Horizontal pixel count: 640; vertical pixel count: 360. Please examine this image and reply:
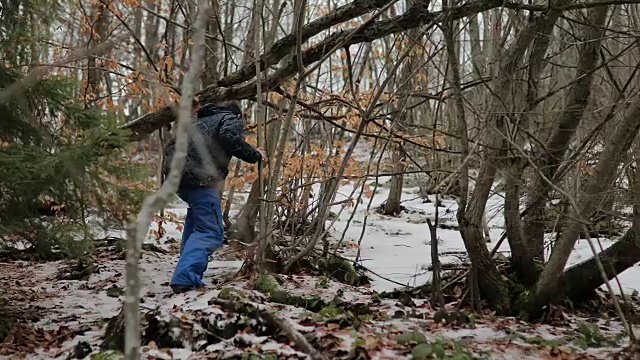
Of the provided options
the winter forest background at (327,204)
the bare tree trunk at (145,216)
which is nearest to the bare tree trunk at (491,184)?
the winter forest background at (327,204)

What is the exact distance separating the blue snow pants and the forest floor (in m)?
0.22

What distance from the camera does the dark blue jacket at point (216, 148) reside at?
480 cm

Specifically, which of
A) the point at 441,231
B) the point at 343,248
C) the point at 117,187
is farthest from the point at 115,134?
the point at 441,231

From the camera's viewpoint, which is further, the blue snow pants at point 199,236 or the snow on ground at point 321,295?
the blue snow pants at point 199,236

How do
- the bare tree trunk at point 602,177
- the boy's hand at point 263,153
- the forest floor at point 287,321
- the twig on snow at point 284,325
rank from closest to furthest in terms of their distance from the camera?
the twig on snow at point 284,325, the forest floor at point 287,321, the bare tree trunk at point 602,177, the boy's hand at point 263,153

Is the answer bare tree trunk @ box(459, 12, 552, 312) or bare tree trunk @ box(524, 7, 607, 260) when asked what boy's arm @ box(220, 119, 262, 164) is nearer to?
bare tree trunk @ box(459, 12, 552, 312)

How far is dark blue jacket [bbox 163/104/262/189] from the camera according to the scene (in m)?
4.80

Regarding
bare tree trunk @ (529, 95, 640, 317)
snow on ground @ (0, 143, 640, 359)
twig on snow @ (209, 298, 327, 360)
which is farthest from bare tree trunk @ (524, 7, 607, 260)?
twig on snow @ (209, 298, 327, 360)

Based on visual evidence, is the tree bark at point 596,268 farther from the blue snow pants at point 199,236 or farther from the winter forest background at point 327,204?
the blue snow pants at point 199,236

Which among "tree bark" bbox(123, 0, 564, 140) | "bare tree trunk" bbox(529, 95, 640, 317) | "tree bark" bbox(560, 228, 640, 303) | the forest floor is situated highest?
"tree bark" bbox(123, 0, 564, 140)

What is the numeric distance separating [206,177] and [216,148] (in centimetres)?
27

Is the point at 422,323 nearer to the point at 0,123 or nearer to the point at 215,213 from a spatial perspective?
the point at 215,213

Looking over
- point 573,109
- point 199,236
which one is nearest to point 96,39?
point 199,236

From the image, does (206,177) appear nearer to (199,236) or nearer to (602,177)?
(199,236)
